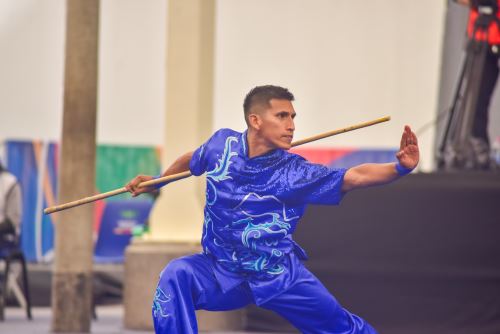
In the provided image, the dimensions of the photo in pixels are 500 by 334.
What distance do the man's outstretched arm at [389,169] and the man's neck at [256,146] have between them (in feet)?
1.32

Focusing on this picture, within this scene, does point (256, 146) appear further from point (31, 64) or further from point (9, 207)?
point (31, 64)

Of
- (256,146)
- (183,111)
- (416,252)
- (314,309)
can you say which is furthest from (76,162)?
(314,309)

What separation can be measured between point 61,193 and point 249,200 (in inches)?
145

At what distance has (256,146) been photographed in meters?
Answer: 5.23

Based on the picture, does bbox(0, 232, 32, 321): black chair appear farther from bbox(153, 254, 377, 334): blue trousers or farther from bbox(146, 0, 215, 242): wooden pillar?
bbox(153, 254, 377, 334): blue trousers

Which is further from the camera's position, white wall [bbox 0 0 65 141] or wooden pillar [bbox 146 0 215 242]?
white wall [bbox 0 0 65 141]

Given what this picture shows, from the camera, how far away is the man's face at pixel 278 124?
5.11 metres

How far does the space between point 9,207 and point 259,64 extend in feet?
17.1

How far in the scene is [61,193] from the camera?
8.55 meters

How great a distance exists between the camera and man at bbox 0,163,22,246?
31.3 ft

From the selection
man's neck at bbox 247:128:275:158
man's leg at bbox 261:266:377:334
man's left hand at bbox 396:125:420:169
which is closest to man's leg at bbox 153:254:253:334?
man's leg at bbox 261:266:377:334

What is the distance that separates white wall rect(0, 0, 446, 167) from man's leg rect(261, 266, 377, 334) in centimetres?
842

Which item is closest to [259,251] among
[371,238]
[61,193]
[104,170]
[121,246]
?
[371,238]

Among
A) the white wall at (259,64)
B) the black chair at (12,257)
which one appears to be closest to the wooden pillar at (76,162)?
the black chair at (12,257)
